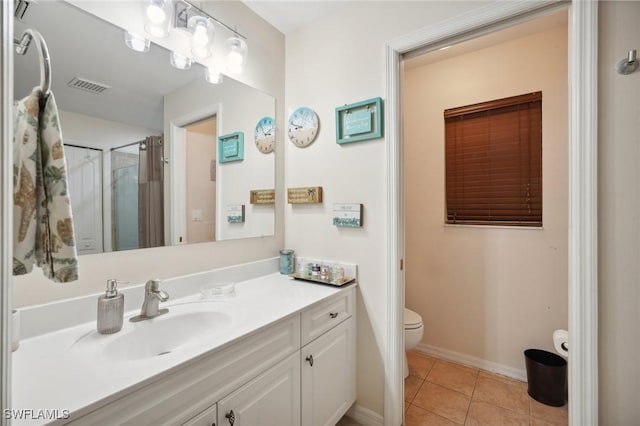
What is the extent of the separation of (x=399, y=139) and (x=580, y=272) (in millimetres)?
972

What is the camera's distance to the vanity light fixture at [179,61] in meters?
1.38

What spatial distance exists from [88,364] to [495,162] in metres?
2.55

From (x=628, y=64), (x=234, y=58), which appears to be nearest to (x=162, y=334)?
(x=234, y=58)

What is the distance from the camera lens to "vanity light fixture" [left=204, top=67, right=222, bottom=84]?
152 cm

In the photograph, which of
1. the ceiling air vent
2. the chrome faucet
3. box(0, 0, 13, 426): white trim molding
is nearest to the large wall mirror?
the ceiling air vent

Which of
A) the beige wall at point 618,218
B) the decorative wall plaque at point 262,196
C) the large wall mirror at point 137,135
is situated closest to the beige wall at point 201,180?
the large wall mirror at point 137,135

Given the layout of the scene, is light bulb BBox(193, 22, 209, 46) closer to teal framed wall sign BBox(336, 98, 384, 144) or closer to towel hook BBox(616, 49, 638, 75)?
teal framed wall sign BBox(336, 98, 384, 144)

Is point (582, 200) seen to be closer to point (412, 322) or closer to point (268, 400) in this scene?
point (412, 322)

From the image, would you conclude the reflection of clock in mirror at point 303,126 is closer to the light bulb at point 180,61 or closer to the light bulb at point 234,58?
the light bulb at point 234,58

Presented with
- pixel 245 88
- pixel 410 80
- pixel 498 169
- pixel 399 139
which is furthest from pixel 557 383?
pixel 245 88

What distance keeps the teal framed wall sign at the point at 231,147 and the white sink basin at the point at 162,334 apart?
0.82 meters

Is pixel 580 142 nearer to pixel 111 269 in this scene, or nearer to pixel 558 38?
pixel 558 38

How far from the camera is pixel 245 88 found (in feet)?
5.62

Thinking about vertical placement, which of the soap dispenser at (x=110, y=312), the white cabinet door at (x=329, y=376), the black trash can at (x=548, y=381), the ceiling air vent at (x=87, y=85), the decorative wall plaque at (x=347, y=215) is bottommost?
the black trash can at (x=548, y=381)
